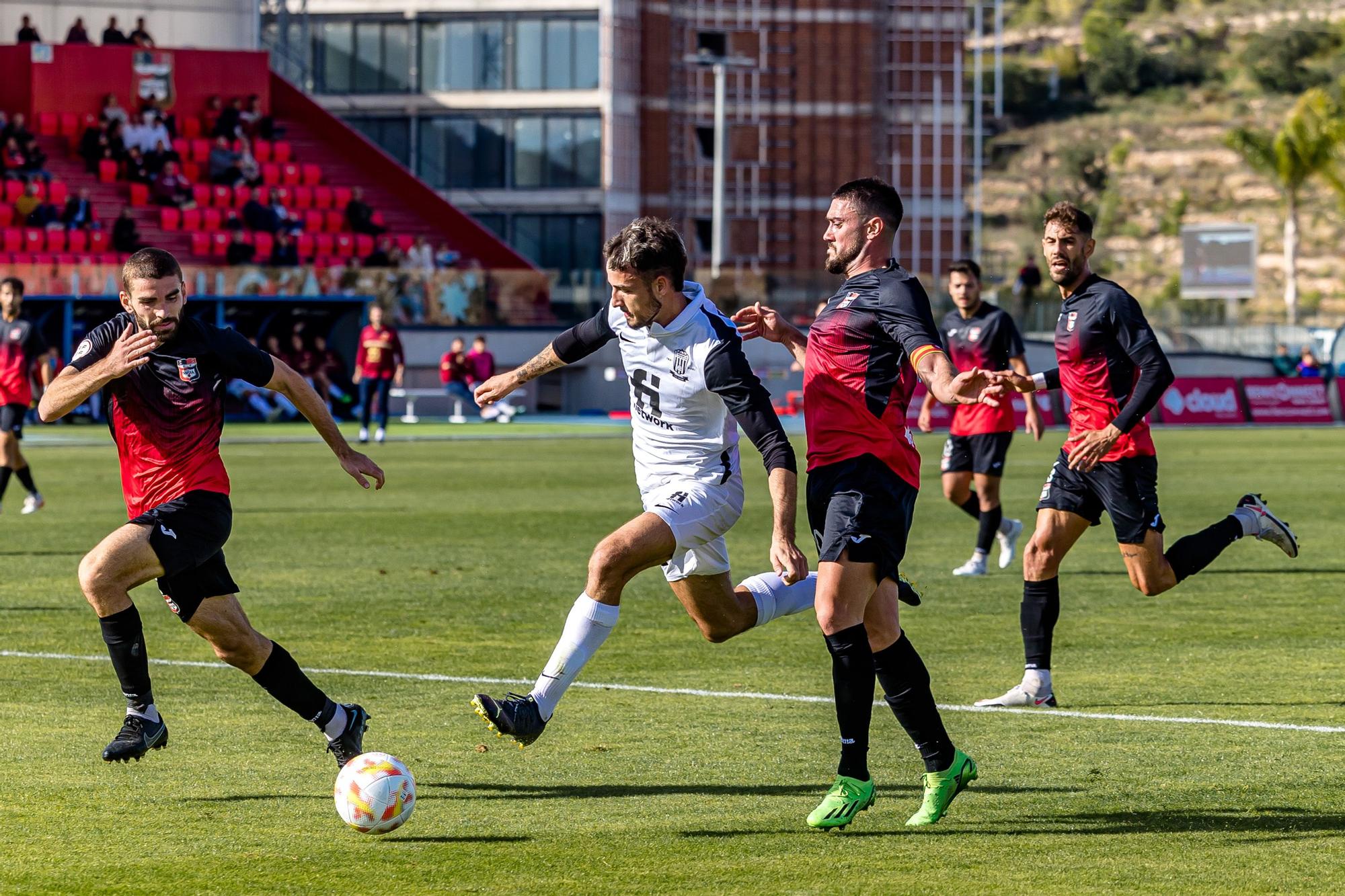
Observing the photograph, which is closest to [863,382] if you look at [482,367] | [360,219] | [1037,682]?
[1037,682]

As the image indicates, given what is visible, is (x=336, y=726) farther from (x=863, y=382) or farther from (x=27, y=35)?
(x=27, y=35)

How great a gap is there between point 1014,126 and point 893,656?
12135 centimetres

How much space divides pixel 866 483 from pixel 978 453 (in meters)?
8.04

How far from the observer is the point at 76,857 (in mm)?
6184

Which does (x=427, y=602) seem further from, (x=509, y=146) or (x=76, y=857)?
(x=509, y=146)

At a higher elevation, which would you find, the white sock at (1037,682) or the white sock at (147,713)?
the white sock at (147,713)

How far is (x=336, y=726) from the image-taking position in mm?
7359

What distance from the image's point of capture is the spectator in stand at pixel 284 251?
143 feet

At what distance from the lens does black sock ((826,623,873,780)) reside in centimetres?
666

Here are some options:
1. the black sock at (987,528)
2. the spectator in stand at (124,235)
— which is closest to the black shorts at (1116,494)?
the black sock at (987,528)

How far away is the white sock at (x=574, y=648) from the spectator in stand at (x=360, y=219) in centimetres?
4057

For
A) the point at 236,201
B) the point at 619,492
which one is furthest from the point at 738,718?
the point at 236,201

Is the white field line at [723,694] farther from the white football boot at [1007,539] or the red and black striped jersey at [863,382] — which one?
the white football boot at [1007,539]

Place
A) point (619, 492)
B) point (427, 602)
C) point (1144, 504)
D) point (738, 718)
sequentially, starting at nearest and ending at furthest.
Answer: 1. point (738, 718)
2. point (1144, 504)
3. point (427, 602)
4. point (619, 492)
